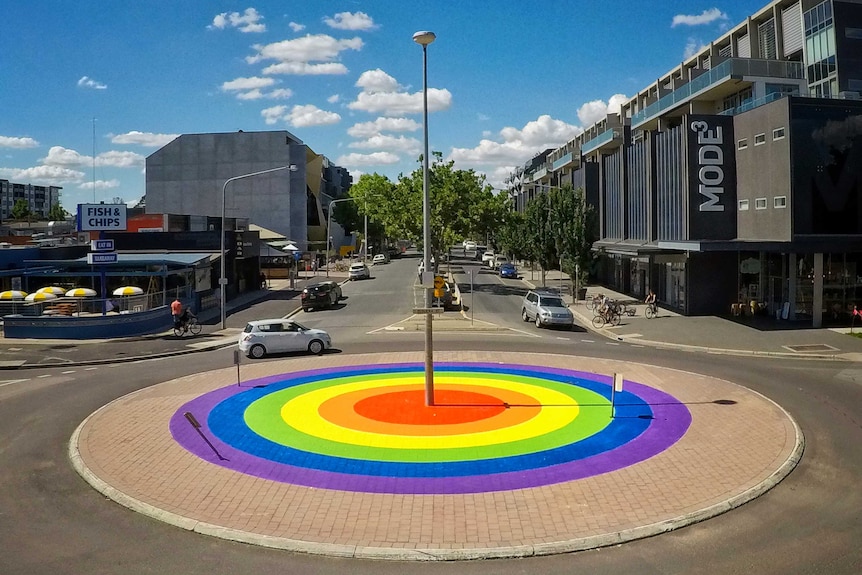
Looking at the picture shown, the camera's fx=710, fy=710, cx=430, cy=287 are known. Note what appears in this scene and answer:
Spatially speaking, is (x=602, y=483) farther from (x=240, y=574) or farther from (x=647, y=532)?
(x=240, y=574)

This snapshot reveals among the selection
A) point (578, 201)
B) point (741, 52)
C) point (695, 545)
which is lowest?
point (695, 545)

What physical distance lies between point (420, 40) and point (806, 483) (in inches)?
508

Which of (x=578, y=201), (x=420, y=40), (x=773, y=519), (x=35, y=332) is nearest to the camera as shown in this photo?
(x=773, y=519)

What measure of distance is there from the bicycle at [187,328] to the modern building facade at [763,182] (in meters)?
25.5

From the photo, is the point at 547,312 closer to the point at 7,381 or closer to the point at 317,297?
the point at 317,297

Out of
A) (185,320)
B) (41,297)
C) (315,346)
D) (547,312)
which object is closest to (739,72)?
(547,312)

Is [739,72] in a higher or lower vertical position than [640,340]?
higher

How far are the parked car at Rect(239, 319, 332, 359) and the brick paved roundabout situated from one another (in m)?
5.19

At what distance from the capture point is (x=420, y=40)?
17547mm

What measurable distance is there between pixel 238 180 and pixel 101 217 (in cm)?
5818

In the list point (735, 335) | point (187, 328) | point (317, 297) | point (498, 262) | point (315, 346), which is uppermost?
point (498, 262)

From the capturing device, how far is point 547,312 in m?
37.8

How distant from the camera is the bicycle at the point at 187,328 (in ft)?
118

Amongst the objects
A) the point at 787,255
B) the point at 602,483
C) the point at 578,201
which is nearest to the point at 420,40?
the point at 602,483
